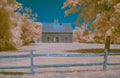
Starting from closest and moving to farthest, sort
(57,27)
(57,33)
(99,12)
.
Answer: (99,12), (57,33), (57,27)

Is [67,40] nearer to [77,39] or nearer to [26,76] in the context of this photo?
[77,39]

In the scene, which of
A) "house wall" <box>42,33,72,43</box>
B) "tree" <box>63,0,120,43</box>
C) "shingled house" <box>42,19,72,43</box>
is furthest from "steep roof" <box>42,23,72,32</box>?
"tree" <box>63,0,120,43</box>

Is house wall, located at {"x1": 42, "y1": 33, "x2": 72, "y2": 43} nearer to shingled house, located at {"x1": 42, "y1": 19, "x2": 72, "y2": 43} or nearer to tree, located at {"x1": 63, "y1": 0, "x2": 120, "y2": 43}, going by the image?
shingled house, located at {"x1": 42, "y1": 19, "x2": 72, "y2": 43}

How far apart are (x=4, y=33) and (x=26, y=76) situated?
22.0 metres

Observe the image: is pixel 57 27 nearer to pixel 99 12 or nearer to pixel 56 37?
pixel 56 37

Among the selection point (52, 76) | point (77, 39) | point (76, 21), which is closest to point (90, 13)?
point (76, 21)

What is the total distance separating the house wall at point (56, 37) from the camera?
10056 cm

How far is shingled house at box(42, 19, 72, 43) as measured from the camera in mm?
100188

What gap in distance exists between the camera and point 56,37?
331 feet

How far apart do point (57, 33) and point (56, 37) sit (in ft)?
5.98

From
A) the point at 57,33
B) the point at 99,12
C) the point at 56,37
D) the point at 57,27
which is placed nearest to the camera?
the point at 99,12

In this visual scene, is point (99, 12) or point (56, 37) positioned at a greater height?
point (99, 12)

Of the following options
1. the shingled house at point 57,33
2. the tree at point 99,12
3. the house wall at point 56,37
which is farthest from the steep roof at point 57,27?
the tree at point 99,12

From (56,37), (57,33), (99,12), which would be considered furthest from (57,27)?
(99,12)
